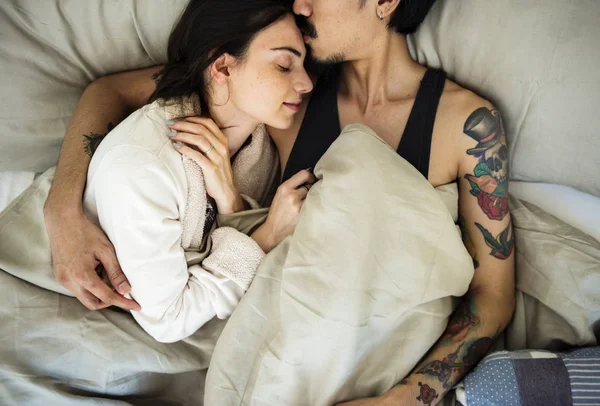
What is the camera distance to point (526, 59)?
39.4 inches

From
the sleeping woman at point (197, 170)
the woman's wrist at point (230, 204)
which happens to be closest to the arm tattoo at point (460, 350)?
the sleeping woman at point (197, 170)

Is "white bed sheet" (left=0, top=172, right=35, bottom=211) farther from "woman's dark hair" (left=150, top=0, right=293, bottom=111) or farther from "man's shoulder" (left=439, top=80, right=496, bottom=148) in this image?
"man's shoulder" (left=439, top=80, right=496, bottom=148)

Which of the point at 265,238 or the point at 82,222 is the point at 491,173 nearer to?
the point at 265,238

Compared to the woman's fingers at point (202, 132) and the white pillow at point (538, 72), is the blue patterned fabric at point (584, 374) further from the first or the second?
the woman's fingers at point (202, 132)

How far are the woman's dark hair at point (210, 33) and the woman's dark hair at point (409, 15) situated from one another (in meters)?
0.26

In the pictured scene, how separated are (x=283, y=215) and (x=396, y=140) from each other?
0.34 meters

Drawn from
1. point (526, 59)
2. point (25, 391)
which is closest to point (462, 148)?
point (526, 59)

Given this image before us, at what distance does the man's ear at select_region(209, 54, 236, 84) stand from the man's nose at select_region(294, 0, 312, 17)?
188 mm

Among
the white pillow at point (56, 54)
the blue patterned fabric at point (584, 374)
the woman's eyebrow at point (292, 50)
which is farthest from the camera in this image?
the white pillow at point (56, 54)

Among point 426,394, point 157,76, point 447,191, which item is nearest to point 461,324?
point 426,394

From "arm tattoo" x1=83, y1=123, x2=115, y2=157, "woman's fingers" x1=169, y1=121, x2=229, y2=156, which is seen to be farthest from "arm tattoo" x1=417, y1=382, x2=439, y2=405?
"arm tattoo" x1=83, y1=123, x2=115, y2=157

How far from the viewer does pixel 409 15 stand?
1106 mm

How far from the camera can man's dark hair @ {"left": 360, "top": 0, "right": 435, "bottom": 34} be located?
1.09m

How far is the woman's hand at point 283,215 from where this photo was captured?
3.31ft
